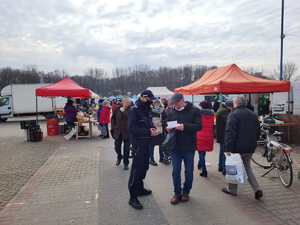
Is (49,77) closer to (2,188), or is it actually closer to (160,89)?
(160,89)

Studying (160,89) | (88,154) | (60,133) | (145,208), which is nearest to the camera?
(145,208)

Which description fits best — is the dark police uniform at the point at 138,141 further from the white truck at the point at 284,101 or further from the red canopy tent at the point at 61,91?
the white truck at the point at 284,101

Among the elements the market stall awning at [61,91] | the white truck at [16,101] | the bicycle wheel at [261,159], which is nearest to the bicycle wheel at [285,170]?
the bicycle wheel at [261,159]

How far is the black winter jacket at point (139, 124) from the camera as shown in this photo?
13.2ft

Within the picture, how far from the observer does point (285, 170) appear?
4.96 m

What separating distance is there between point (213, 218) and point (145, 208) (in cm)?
105

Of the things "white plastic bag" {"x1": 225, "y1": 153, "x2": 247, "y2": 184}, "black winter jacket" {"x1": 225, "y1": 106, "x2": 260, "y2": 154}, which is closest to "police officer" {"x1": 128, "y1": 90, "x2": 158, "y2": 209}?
"black winter jacket" {"x1": 225, "y1": 106, "x2": 260, "y2": 154}

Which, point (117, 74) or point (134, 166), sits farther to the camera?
point (117, 74)

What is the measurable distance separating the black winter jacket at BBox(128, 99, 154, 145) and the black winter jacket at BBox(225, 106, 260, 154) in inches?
53.6

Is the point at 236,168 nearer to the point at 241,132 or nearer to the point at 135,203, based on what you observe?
the point at 241,132

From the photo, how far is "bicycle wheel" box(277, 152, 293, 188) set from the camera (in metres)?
4.75

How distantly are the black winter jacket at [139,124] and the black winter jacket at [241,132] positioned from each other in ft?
4.47

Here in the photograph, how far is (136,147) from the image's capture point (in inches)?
160

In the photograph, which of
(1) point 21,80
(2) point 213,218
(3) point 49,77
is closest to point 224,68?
(2) point 213,218
